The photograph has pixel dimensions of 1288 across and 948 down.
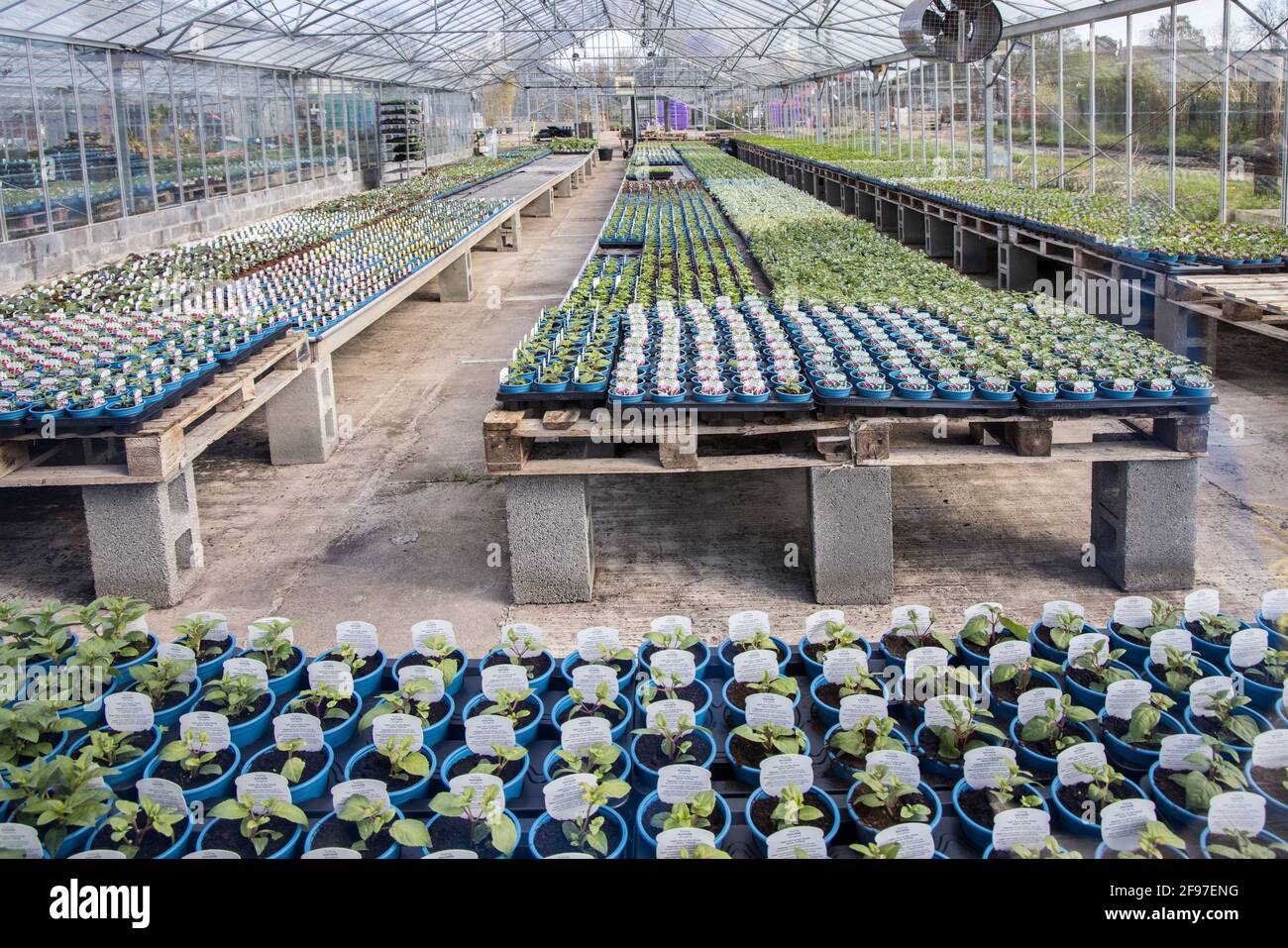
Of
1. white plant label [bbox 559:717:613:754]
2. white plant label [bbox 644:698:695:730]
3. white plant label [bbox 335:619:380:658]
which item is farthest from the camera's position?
white plant label [bbox 335:619:380:658]

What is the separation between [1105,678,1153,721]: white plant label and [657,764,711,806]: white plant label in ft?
3.86

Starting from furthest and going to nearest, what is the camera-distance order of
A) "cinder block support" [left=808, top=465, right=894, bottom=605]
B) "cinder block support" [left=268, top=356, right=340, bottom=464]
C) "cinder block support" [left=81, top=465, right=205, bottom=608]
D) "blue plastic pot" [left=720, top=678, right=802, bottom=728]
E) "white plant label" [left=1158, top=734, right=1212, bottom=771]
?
"cinder block support" [left=268, top=356, right=340, bottom=464]
"cinder block support" [left=81, top=465, right=205, bottom=608]
"cinder block support" [left=808, top=465, right=894, bottom=605]
"blue plastic pot" [left=720, top=678, right=802, bottom=728]
"white plant label" [left=1158, top=734, right=1212, bottom=771]

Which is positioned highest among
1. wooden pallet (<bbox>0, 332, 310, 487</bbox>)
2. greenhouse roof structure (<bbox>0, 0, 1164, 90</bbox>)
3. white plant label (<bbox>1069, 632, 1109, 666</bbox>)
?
greenhouse roof structure (<bbox>0, 0, 1164, 90</bbox>)

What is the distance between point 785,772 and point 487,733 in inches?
30.7

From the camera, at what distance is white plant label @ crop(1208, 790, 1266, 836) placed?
2.37 meters

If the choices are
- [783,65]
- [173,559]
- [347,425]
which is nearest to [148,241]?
[347,425]

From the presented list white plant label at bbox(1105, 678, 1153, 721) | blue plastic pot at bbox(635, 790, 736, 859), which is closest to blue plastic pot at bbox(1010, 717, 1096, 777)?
white plant label at bbox(1105, 678, 1153, 721)

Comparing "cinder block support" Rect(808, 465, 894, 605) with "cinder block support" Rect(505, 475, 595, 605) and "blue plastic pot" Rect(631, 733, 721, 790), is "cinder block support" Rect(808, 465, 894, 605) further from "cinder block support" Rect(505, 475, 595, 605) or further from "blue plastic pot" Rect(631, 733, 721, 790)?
"blue plastic pot" Rect(631, 733, 721, 790)

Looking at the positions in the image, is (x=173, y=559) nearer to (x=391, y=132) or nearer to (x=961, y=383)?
(x=961, y=383)

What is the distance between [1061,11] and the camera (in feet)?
40.5

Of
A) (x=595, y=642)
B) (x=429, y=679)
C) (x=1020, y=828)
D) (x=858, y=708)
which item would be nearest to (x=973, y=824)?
(x=1020, y=828)

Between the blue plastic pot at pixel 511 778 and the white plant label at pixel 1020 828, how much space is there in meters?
1.13

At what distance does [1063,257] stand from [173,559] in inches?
326

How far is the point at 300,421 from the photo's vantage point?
722 centimetres
